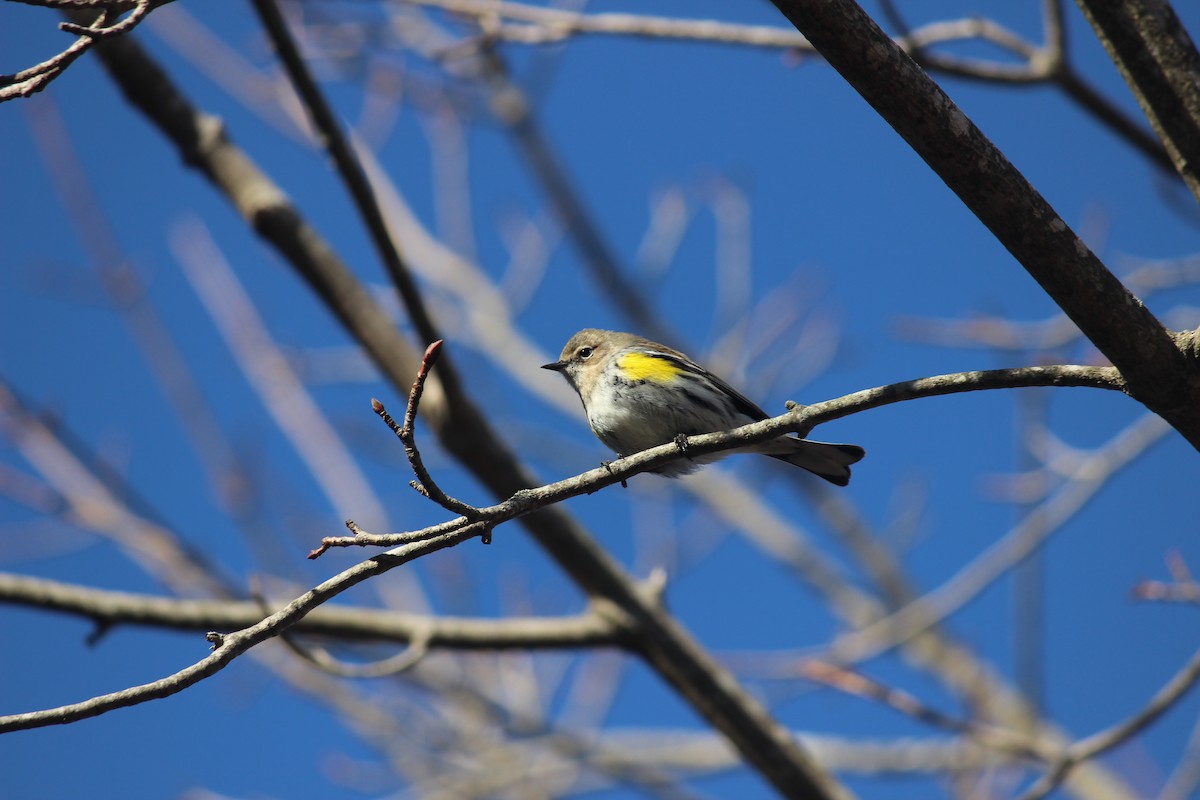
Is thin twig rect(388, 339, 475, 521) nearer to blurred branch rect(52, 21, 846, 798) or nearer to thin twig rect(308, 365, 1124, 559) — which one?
thin twig rect(308, 365, 1124, 559)

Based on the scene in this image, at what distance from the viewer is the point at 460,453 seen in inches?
215

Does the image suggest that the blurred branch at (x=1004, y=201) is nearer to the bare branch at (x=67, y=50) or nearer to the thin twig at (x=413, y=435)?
the thin twig at (x=413, y=435)

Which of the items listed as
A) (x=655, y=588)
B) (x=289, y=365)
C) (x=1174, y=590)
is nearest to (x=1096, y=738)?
(x=1174, y=590)

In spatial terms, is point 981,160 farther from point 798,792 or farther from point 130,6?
point 798,792

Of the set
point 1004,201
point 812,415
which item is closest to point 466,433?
point 812,415

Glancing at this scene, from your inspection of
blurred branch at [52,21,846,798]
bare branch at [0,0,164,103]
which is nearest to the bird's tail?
blurred branch at [52,21,846,798]

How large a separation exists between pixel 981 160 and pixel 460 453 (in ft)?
10.9

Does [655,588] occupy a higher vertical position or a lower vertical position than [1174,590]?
higher

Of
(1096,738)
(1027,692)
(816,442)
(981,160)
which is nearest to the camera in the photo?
(981,160)

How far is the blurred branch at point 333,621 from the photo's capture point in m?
4.54

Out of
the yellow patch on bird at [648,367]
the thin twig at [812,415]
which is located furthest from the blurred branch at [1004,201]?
the yellow patch on bird at [648,367]

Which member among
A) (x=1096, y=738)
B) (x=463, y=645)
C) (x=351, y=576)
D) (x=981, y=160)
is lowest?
(x=1096, y=738)

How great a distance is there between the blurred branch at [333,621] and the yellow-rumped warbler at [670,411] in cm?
107

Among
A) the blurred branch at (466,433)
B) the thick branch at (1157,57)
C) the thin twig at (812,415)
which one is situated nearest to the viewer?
the thin twig at (812,415)
